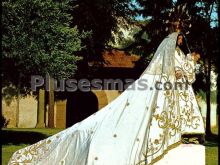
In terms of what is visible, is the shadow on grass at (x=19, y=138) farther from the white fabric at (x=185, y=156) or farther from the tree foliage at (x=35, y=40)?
the white fabric at (x=185, y=156)

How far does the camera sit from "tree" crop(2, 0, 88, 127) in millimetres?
13922

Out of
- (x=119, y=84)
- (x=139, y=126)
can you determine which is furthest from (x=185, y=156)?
(x=119, y=84)

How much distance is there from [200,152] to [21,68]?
9102mm

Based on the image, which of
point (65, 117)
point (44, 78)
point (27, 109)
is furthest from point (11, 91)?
point (44, 78)

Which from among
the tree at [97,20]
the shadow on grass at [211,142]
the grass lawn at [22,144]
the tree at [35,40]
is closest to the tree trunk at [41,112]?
the tree at [97,20]

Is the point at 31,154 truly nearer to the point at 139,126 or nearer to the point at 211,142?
the point at 139,126

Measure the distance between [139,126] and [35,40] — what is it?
8.50m

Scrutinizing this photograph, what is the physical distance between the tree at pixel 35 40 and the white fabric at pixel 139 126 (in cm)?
734

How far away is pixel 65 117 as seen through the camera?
107ft

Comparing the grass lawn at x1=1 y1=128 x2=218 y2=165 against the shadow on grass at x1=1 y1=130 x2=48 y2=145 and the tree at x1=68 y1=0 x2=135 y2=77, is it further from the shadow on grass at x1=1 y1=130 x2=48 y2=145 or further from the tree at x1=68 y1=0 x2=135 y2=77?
the tree at x1=68 y1=0 x2=135 y2=77

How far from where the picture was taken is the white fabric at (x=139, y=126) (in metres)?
6.40

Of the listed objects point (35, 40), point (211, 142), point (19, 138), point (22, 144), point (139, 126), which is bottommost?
point (211, 142)

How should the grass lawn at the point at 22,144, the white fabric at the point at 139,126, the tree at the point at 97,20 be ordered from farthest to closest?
the tree at the point at 97,20
the grass lawn at the point at 22,144
the white fabric at the point at 139,126

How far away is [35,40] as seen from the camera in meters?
14.2
